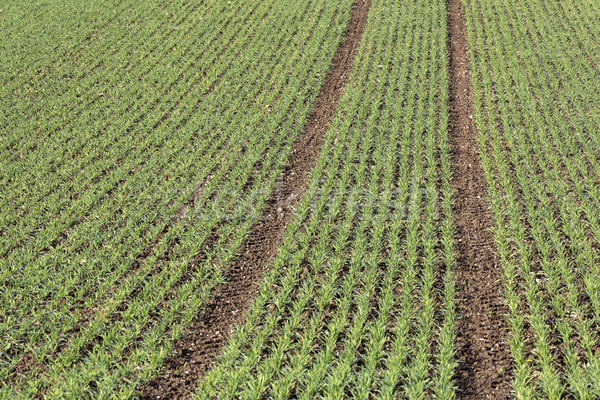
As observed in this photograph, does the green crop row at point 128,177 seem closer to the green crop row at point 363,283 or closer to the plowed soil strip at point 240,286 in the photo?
the plowed soil strip at point 240,286

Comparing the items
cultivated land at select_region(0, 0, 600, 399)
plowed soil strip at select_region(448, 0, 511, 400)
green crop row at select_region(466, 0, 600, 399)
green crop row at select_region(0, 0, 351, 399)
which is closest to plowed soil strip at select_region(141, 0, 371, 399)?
cultivated land at select_region(0, 0, 600, 399)

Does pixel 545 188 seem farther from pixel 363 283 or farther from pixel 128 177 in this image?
pixel 128 177

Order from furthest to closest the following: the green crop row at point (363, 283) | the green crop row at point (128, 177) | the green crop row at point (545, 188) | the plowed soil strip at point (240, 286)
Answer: the green crop row at point (128, 177)
the green crop row at point (545, 188)
the plowed soil strip at point (240, 286)
the green crop row at point (363, 283)

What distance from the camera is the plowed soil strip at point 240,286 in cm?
516

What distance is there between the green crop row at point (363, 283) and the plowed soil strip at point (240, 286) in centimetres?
21

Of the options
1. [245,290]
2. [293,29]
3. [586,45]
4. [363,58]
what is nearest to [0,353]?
[245,290]

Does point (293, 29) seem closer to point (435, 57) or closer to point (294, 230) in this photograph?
point (435, 57)

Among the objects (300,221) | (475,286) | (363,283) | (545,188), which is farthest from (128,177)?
(545,188)

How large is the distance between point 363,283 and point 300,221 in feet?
6.07

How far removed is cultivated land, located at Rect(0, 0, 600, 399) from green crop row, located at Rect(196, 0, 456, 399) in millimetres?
36

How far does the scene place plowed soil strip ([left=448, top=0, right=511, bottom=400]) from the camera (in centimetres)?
509

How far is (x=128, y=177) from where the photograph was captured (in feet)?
30.1

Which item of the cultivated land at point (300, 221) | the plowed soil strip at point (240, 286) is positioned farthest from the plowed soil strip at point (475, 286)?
the plowed soil strip at point (240, 286)

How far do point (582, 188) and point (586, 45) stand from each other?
10103mm
